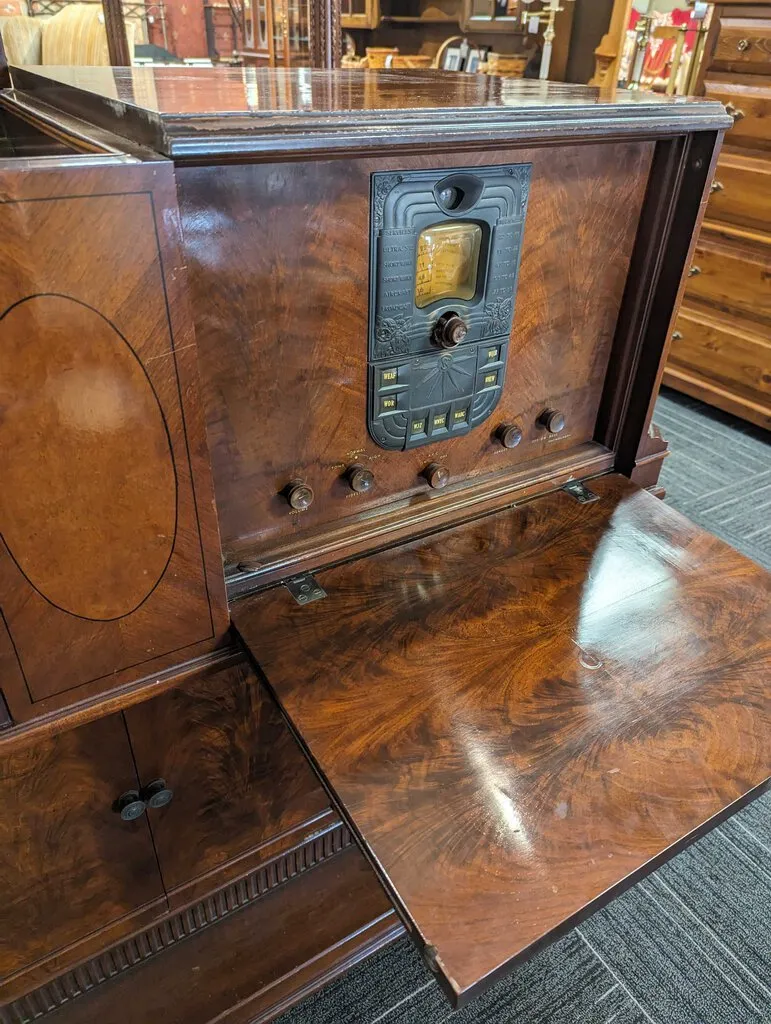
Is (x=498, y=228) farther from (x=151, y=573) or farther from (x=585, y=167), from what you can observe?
(x=151, y=573)

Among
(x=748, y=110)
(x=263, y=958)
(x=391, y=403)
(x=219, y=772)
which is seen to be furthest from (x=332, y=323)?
(x=748, y=110)

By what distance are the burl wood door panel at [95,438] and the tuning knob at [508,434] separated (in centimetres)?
45

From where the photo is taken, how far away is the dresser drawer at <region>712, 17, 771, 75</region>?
2.13m

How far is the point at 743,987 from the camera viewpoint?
110 centimetres

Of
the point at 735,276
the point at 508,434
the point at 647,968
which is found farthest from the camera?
the point at 735,276

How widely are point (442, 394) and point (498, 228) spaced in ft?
0.65

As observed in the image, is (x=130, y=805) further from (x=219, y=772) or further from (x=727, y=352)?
(x=727, y=352)

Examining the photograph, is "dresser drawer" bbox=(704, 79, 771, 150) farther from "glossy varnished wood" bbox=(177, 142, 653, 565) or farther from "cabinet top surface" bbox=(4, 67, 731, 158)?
"glossy varnished wood" bbox=(177, 142, 653, 565)

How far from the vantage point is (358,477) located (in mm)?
860

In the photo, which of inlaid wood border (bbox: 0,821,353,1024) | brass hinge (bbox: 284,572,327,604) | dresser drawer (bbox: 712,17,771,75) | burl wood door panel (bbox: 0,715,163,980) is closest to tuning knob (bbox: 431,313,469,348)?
brass hinge (bbox: 284,572,327,604)

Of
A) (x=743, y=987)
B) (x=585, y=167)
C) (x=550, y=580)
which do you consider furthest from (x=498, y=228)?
(x=743, y=987)

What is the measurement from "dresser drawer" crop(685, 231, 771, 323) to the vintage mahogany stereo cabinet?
164 centimetres

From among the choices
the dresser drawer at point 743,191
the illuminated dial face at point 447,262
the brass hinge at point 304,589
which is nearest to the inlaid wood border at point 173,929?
the brass hinge at point 304,589

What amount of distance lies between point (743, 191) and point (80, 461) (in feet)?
7.97
